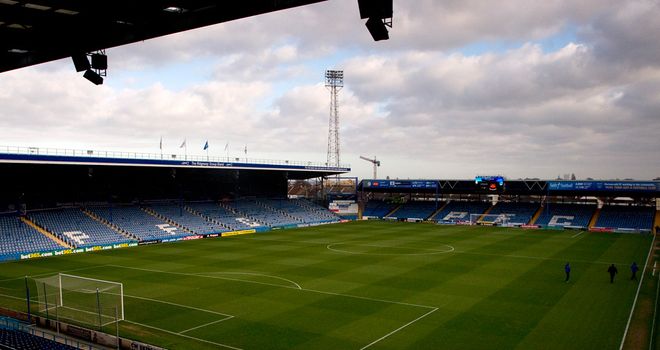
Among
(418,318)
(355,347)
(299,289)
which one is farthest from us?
(299,289)

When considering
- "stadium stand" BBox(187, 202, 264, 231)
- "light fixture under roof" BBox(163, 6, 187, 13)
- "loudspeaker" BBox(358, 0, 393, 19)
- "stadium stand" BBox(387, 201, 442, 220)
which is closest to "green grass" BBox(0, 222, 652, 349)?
"stadium stand" BBox(187, 202, 264, 231)

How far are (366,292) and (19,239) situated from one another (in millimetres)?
35666

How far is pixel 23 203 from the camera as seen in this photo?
2020 inches

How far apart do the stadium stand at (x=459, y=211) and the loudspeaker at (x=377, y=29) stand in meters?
70.7

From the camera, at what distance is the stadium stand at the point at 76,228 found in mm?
48812

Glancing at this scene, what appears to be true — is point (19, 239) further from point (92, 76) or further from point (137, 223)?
point (92, 76)

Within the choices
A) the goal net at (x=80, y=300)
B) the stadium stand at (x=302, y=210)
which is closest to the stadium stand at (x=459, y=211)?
the stadium stand at (x=302, y=210)

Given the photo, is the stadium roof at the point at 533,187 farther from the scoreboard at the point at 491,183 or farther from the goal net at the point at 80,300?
the goal net at the point at 80,300

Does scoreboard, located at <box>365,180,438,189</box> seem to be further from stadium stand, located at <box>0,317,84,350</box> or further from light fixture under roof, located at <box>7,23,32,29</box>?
light fixture under roof, located at <box>7,23,32,29</box>

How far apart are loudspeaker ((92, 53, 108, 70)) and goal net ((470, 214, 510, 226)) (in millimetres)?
68229

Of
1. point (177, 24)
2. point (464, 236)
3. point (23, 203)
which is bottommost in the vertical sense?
point (464, 236)

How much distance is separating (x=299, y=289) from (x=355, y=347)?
1061 centimetres

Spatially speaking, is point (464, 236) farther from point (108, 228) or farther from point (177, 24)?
point (177, 24)

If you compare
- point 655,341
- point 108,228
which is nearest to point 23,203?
point 108,228
